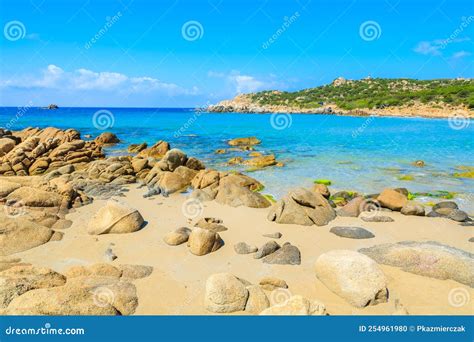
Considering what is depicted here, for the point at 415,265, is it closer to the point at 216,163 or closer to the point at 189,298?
the point at 189,298

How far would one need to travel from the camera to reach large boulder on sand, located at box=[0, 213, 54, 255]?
9.52m

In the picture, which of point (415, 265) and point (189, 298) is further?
point (415, 265)

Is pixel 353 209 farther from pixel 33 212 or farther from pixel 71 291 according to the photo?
pixel 33 212

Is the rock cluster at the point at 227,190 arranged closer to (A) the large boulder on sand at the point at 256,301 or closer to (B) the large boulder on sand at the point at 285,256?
(B) the large boulder on sand at the point at 285,256

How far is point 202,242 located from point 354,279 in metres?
4.09

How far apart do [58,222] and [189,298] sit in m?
6.63

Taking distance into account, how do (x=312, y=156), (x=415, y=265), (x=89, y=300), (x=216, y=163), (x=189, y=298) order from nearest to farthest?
(x=89, y=300) → (x=189, y=298) → (x=415, y=265) → (x=216, y=163) → (x=312, y=156)

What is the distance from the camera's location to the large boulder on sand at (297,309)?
5867mm

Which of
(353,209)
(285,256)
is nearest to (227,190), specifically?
(353,209)

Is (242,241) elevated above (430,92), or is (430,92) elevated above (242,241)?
(430,92)

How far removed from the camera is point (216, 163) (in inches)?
1040

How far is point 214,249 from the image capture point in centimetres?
965

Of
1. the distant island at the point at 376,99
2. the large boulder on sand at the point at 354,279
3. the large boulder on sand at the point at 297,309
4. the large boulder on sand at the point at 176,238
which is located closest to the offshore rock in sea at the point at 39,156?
the large boulder on sand at the point at 176,238

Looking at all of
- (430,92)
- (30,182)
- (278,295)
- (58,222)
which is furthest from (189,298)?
(430,92)
